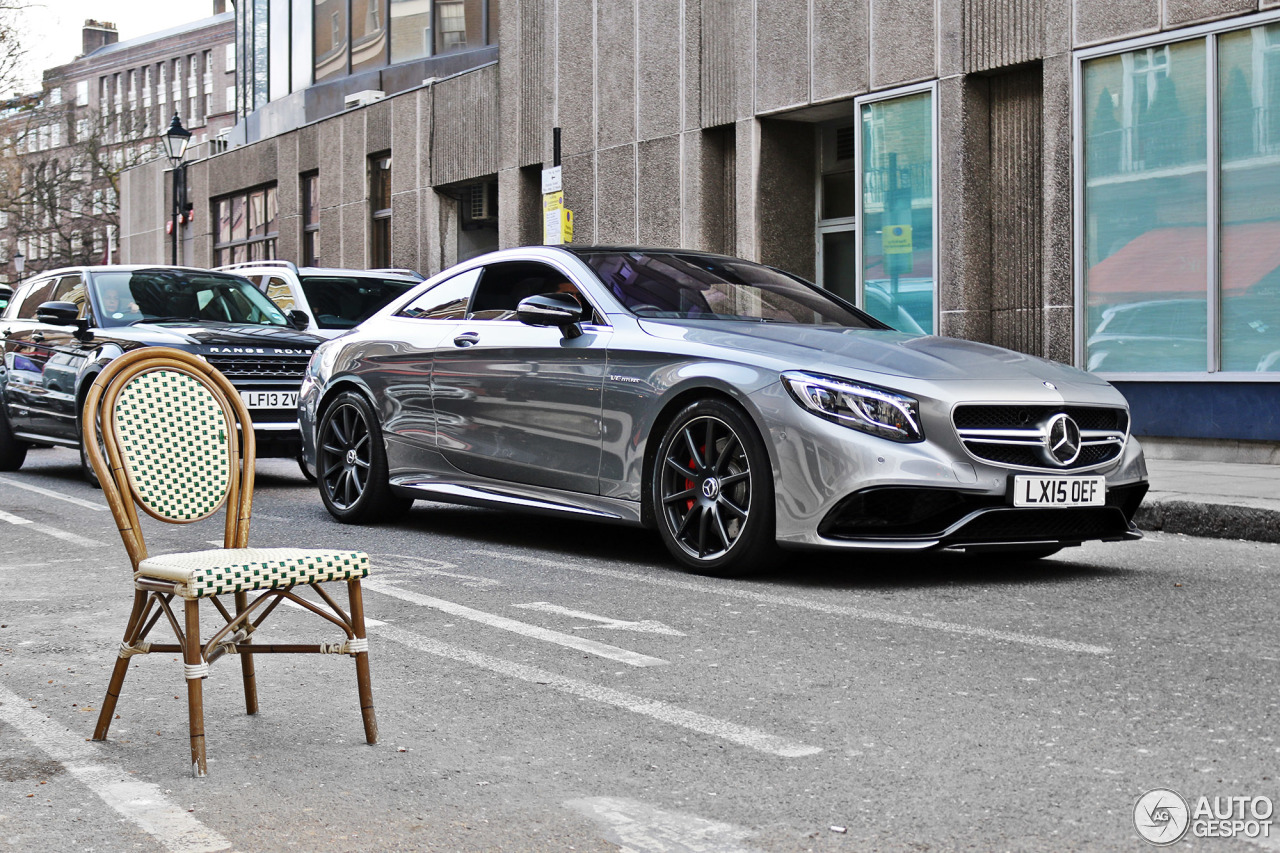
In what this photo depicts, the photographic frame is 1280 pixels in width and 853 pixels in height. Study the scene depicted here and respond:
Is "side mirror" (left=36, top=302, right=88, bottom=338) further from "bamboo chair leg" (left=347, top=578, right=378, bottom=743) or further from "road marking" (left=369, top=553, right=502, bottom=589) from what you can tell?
"bamboo chair leg" (left=347, top=578, right=378, bottom=743)

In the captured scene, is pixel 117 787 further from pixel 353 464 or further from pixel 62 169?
pixel 62 169

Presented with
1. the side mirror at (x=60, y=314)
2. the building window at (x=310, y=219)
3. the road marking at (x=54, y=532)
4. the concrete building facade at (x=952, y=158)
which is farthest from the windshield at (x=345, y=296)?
the building window at (x=310, y=219)

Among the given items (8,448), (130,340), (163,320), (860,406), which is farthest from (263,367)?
(860,406)

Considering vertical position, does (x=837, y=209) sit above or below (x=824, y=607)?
above

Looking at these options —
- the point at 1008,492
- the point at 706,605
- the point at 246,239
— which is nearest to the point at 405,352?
the point at 706,605

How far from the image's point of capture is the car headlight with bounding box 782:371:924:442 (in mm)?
6109

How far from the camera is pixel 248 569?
3627mm

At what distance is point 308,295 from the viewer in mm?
14930

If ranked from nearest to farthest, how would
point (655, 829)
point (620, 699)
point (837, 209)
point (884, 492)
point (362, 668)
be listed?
1. point (655, 829)
2. point (362, 668)
3. point (620, 699)
4. point (884, 492)
5. point (837, 209)

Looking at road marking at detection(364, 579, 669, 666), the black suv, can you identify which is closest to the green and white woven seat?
road marking at detection(364, 579, 669, 666)

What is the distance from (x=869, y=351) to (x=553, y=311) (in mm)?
1533

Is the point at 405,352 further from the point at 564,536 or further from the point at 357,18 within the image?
the point at 357,18

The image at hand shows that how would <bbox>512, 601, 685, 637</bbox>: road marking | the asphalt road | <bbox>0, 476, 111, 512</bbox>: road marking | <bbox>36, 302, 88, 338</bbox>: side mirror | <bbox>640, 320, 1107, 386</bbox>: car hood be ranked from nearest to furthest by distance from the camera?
1. the asphalt road
2. <bbox>512, 601, 685, 637</bbox>: road marking
3. <bbox>640, 320, 1107, 386</bbox>: car hood
4. <bbox>0, 476, 111, 512</bbox>: road marking
5. <bbox>36, 302, 88, 338</bbox>: side mirror

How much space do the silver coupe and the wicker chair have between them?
8.56ft
